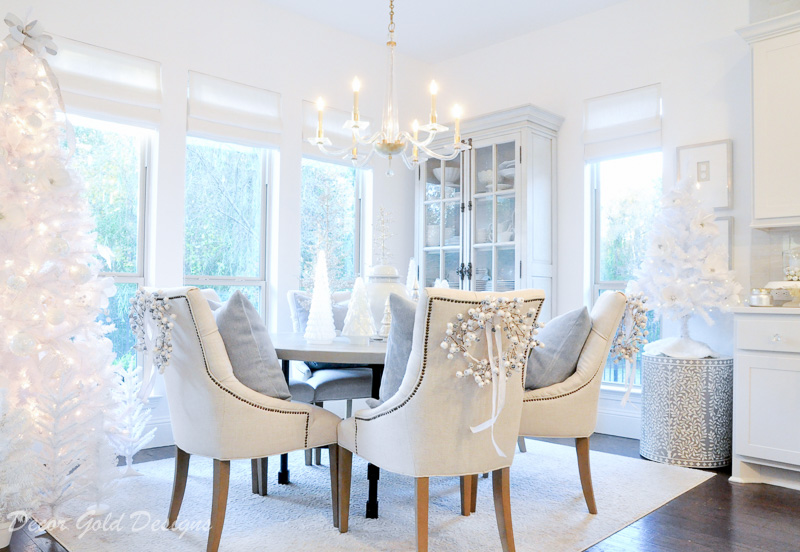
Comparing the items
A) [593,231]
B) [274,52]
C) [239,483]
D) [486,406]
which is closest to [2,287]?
[239,483]

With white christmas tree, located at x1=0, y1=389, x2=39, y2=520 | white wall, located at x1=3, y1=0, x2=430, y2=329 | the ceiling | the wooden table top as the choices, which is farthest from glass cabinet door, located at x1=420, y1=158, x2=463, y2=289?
white christmas tree, located at x1=0, y1=389, x2=39, y2=520

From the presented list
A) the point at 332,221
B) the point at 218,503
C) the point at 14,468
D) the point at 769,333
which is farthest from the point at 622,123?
the point at 14,468

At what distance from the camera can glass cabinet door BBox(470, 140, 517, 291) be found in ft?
14.4

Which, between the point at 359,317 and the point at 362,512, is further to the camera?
the point at 359,317

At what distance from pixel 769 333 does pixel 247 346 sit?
2525 millimetres

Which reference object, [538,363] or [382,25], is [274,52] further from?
[538,363]

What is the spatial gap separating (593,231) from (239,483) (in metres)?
2.98

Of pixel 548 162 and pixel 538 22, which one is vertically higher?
pixel 538 22

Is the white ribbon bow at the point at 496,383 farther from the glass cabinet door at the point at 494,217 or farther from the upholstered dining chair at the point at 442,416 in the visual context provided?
the glass cabinet door at the point at 494,217

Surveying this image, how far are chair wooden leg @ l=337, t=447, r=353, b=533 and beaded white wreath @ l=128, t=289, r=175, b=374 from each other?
713mm

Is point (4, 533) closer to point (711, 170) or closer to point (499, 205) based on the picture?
point (499, 205)

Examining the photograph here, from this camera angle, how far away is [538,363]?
2488mm

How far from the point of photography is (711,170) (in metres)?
3.76

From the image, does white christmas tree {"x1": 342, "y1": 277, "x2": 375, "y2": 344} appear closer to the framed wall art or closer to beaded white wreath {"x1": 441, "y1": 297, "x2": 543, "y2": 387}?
beaded white wreath {"x1": 441, "y1": 297, "x2": 543, "y2": 387}
